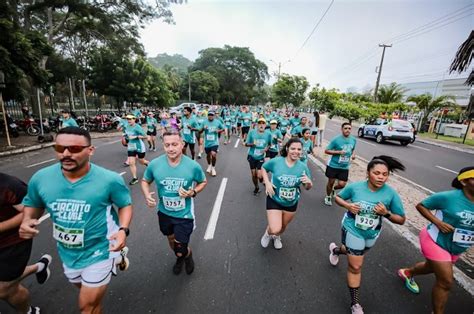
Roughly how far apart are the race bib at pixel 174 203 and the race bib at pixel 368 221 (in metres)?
2.10

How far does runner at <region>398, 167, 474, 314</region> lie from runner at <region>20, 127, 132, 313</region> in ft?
10.4

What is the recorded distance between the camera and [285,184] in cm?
333

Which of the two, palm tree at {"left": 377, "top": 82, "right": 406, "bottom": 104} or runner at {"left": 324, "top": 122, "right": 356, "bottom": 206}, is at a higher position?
palm tree at {"left": 377, "top": 82, "right": 406, "bottom": 104}

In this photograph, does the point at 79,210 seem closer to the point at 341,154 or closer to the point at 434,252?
the point at 434,252

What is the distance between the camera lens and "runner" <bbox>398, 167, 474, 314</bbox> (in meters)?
2.35

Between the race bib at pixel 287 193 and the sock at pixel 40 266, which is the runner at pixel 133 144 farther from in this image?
the race bib at pixel 287 193

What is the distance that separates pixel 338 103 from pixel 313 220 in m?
7.42

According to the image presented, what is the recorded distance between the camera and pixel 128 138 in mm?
6648

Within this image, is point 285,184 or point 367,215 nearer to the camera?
point 367,215

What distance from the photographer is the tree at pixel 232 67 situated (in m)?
59.4

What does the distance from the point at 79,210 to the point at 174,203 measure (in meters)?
1.06

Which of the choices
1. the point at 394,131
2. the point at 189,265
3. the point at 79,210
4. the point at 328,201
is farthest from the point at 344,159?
the point at 394,131

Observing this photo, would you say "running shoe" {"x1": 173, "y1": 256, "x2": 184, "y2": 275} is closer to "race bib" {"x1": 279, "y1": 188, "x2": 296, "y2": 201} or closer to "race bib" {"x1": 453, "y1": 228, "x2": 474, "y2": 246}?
"race bib" {"x1": 279, "y1": 188, "x2": 296, "y2": 201}

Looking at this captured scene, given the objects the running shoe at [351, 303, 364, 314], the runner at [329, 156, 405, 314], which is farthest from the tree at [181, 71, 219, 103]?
the running shoe at [351, 303, 364, 314]
